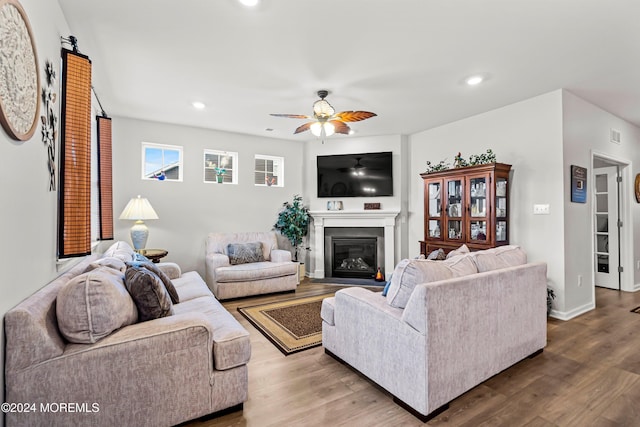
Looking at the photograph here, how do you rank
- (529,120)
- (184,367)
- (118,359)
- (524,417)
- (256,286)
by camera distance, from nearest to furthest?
(118,359)
(184,367)
(524,417)
(529,120)
(256,286)

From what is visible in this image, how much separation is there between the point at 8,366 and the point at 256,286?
3093mm

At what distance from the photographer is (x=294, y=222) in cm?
545

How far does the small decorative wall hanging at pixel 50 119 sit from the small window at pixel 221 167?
3.08m

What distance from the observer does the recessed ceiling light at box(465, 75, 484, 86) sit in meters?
3.10

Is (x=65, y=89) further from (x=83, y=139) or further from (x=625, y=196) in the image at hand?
(x=625, y=196)

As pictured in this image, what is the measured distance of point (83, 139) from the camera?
2.15 meters

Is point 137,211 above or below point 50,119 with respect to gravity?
below

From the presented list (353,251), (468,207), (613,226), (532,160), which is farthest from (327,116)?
(613,226)

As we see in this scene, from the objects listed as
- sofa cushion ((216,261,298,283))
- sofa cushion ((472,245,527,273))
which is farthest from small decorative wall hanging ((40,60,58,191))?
sofa cushion ((472,245,527,273))

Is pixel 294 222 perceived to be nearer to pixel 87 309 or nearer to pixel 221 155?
pixel 221 155

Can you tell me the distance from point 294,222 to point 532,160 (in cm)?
360

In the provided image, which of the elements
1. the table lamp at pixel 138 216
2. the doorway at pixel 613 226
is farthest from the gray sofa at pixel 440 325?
the doorway at pixel 613 226

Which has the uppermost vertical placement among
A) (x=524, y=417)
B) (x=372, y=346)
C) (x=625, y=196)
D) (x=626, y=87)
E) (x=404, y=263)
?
(x=626, y=87)

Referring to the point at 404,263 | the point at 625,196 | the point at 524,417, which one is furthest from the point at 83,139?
the point at 625,196
